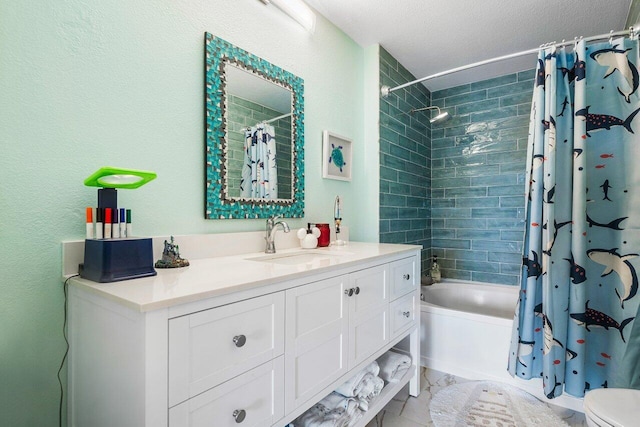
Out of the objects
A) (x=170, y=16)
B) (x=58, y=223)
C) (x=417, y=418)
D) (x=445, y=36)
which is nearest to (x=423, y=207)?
→ (x=445, y=36)

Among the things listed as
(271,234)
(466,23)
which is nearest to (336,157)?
(271,234)

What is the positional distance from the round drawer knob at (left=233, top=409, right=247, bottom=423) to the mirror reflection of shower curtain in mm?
955

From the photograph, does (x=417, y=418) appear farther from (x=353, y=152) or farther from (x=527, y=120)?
(x=527, y=120)

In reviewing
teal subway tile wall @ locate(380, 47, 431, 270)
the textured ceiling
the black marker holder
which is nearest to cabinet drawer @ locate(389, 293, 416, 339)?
teal subway tile wall @ locate(380, 47, 431, 270)

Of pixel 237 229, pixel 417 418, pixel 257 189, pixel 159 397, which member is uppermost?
pixel 257 189

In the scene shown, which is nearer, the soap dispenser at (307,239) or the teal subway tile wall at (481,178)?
the soap dispenser at (307,239)

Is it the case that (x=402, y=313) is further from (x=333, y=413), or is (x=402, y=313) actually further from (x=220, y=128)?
(x=220, y=128)

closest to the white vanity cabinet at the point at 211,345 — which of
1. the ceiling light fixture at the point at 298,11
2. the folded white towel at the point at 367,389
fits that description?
the folded white towel at the point at 367,389

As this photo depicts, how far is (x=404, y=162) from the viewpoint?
2.78m

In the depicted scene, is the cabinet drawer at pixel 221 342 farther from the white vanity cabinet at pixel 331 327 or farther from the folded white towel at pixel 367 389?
the folded white towel at pixel 367 389

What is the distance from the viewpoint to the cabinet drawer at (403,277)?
1.67 meters

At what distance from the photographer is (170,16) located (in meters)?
1.29

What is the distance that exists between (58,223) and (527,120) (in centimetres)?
340

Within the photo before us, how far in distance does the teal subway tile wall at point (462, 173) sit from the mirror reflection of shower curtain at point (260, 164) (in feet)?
3.66
